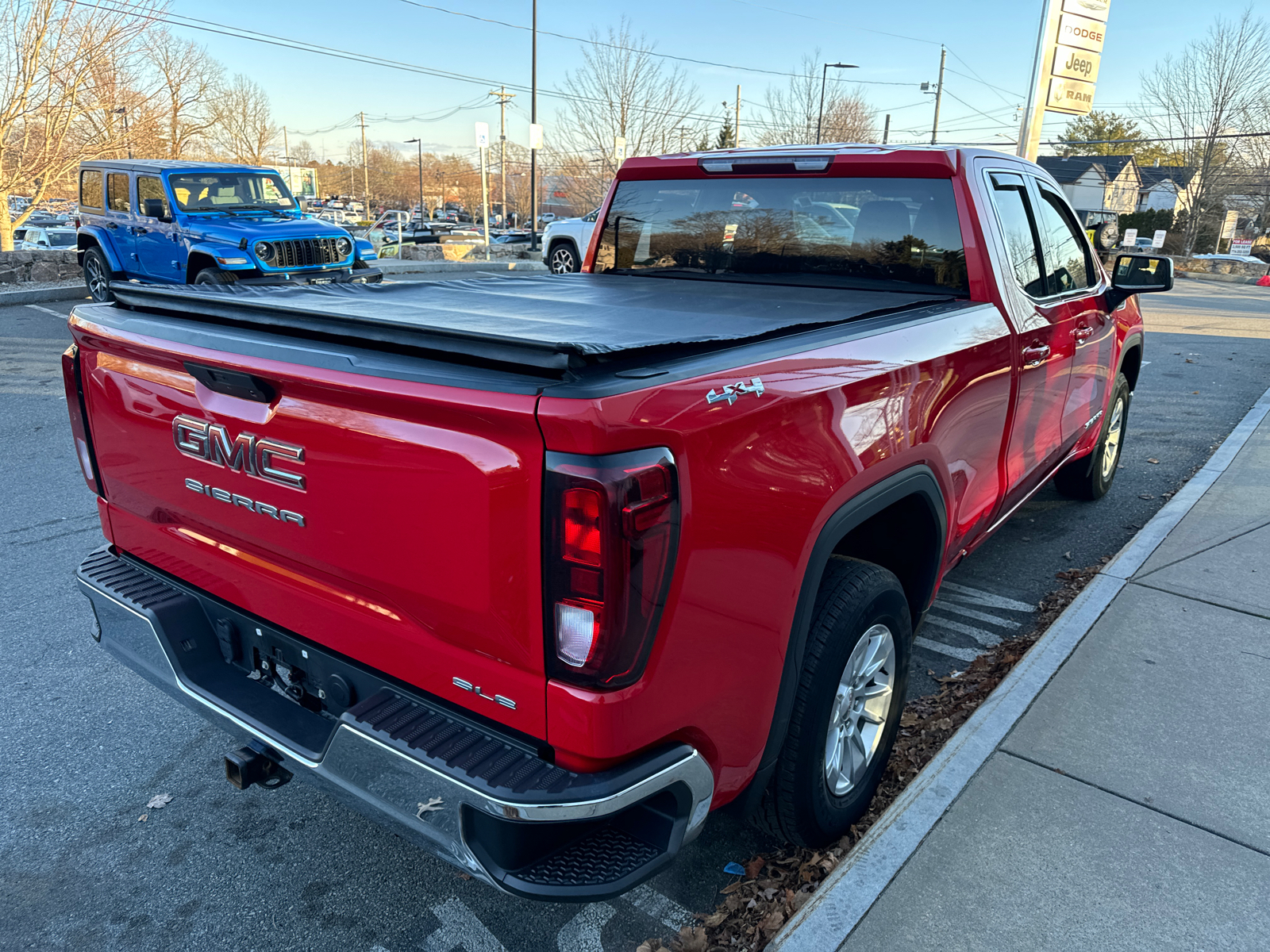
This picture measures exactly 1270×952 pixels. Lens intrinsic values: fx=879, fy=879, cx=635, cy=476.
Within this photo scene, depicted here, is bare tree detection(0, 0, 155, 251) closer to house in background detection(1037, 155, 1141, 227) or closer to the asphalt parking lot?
the asphalt parking lot

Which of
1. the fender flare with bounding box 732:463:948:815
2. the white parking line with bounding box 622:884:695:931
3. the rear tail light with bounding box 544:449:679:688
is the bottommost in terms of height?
the white parking line with bounding box 622:884:695:931

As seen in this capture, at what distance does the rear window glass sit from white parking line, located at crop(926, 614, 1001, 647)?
167cm

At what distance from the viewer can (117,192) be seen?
42.7 ft

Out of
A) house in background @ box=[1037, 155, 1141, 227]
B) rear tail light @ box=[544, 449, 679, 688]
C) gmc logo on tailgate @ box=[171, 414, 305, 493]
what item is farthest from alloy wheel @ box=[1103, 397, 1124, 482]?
house in background @ box=[1037, 155, 1141, 227]

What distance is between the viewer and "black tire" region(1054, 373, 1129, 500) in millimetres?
5637

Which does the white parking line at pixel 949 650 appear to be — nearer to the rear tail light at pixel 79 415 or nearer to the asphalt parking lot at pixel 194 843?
the asphalt parking lot at pixel 194 843

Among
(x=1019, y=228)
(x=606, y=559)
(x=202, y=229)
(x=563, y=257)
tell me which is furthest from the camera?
(x=563, y=257)

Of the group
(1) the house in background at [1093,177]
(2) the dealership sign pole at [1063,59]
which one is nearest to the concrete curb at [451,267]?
(2) the dealership sign pole at [1063,59]

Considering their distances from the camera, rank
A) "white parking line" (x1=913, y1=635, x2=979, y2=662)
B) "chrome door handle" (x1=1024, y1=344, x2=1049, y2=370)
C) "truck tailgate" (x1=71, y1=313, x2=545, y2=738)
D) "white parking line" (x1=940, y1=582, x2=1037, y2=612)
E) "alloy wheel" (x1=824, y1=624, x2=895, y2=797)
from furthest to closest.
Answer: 1. "white parking line" (x1=940, y1=582, x2=1037, y2=612)
2. "white parking line" (x1=913, y1=635, x2=979, y2=662)
3. "chrome door handle" (x1=1024, y1=344, x2=1049, y2=370)
4. "alloy wheel" (x1=824, y1=624, x2=895, y2=797)
5. "truck tailgate" (x1=71, y1=313, x2=545, y2=738)

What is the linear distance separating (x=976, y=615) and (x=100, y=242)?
13937 mm

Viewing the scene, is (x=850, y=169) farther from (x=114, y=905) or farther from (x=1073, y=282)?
(x=114, y=905)

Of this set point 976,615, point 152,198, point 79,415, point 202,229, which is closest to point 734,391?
point 79,415

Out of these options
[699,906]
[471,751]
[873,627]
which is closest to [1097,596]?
[873,627]

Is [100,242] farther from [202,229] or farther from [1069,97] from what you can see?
[1069,97]
